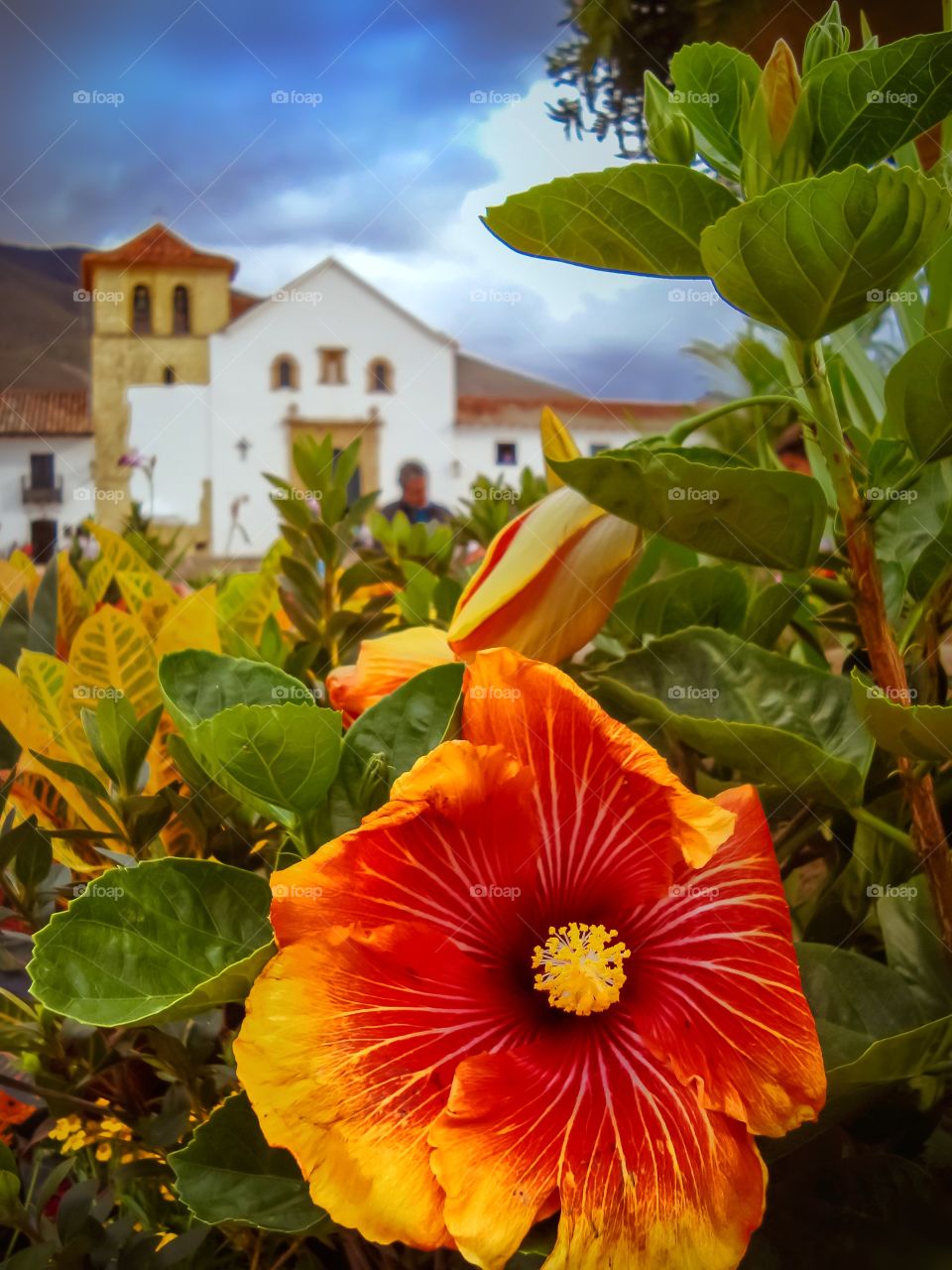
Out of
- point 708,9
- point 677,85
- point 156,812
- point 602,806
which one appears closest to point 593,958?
point 602,806

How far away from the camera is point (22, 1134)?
0.49 m

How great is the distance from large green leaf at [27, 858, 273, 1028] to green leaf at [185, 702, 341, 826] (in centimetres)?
3

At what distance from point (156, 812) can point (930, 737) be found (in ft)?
0.80

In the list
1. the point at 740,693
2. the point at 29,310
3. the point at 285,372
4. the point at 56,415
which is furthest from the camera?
the point at 285,372

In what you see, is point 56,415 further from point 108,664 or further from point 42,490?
point 108,664

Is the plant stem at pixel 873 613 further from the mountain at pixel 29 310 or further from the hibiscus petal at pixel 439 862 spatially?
the mountain at pixel 29 310

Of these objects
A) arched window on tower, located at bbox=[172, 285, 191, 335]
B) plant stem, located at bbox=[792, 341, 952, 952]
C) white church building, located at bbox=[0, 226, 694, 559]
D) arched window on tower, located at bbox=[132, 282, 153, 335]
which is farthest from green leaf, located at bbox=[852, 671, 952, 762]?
arched window on tower, located at bbox=[172, 285, 191, 335]

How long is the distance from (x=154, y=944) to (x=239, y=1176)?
0.07 m

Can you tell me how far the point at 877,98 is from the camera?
30 cm

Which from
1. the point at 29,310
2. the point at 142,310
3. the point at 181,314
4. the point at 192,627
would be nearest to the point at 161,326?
the point at 142,310

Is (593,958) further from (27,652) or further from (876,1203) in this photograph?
(27,652)

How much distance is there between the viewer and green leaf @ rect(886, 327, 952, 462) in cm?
30

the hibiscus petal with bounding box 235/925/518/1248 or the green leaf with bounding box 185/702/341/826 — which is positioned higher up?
the green leaf with bounding box 185/702/341/826

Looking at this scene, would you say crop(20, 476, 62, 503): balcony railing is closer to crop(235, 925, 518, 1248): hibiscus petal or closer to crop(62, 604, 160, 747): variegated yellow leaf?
crop(62, 604, 160, 747): variegated yellow leaf
